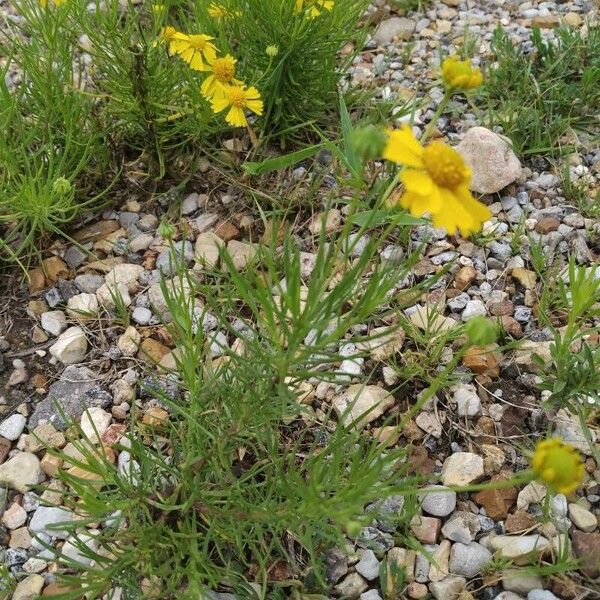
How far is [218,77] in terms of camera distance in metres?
2.04

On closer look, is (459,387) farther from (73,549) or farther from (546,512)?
(73,549)

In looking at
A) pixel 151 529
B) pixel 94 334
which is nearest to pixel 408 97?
pixel 94 334

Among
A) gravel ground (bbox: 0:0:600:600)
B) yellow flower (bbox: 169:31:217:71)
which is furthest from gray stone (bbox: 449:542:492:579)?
yellow flower (bbox: 169:31:217:71)

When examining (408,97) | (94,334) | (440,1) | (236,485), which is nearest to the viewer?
(236,485)

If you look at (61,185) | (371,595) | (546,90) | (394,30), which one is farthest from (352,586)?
(394,30)

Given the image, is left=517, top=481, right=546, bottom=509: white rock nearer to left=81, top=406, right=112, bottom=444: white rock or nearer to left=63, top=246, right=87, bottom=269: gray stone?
left=81, top=406, right=112, bottom=444: white rock

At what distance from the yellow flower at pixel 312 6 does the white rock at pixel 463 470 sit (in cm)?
130

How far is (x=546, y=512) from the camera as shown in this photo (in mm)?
1538

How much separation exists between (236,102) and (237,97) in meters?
0.01

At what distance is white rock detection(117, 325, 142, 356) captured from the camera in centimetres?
190

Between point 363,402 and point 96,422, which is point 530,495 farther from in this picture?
point 96,422

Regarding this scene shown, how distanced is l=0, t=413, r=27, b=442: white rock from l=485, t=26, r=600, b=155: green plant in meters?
1.67

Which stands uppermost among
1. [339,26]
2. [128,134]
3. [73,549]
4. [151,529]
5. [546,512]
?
[339,26]

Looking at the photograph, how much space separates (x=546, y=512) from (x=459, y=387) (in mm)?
373
